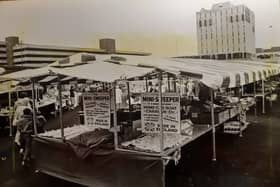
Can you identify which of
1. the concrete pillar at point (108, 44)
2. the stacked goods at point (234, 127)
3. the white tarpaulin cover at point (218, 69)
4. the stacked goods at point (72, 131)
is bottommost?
the stacked goods at point (72, 131)

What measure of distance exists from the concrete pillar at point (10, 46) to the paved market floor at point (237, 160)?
1.58m

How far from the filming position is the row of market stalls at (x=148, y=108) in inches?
86.1

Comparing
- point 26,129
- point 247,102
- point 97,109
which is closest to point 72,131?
point 97,109

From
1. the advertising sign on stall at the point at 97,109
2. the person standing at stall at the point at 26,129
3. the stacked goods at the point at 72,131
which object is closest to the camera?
the advertising sign on stall at the point at 97,109

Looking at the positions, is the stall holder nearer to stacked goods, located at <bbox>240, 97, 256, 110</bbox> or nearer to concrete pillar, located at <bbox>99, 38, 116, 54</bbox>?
concrete pillar, located at <bbox>99, 38, 116, 54</bbox>

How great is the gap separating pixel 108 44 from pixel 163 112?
72cm

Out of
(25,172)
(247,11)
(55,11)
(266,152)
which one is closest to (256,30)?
(247,11)

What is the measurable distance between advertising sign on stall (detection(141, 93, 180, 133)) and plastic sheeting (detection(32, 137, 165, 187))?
25cm

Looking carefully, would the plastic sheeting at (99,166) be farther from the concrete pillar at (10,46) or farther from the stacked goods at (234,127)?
the concrete pillar at (10,46)

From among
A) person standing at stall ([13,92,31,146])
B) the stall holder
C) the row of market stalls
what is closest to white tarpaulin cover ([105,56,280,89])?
the row of market stalls

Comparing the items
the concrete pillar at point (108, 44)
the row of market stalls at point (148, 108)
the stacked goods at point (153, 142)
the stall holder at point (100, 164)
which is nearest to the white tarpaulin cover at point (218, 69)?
the row of market stalls at point (148, 108)

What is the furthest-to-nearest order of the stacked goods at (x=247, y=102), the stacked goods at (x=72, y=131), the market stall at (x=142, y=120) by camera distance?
the stacked goods at (x=72, y=131)
the stacked goods at (x=247, y=102)
the market stall at (x=142, y=120)

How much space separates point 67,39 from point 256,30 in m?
1.49

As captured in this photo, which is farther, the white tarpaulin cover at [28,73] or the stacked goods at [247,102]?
the white tarpaulin cover at [28,73]
